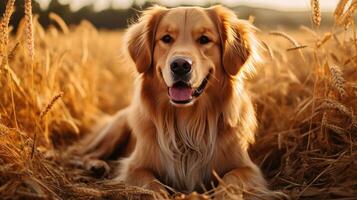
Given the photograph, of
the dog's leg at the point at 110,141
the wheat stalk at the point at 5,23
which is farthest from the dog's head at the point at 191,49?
the dog's leg at the point at 110,141

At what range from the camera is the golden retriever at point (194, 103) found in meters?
3.66

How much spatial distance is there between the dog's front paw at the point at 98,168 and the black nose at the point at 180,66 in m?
1.45

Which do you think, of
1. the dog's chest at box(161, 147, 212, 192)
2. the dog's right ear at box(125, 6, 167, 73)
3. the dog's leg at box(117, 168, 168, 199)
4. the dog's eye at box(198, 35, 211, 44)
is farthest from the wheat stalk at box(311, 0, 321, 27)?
the dog's leg at box(117, 168, 168, 199)

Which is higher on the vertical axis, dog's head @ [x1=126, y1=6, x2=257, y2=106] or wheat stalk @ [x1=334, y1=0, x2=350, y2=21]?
wheat stalk @ [x1=334, y1=0, x2=350, y2=21]

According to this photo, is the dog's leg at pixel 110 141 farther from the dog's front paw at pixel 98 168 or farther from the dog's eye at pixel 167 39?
the dog's eye at pixel 167 39

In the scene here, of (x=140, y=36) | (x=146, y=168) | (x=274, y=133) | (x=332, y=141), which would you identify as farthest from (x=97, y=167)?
(x=332, y=141)

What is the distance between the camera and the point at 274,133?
4.28 m

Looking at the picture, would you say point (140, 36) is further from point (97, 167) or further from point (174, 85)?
point (97, 167)

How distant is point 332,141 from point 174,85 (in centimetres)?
126

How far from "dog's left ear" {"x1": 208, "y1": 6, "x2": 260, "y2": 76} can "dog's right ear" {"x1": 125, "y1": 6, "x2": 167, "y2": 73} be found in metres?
0.46

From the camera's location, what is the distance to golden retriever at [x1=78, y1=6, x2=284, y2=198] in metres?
3.66

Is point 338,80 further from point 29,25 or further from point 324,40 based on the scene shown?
point 29,25

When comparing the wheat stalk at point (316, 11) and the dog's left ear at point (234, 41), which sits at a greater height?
the wheat stalk at point (316, 11)

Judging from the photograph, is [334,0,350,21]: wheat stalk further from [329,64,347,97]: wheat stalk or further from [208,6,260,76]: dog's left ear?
[208,6,260,76]: dog's left ear
